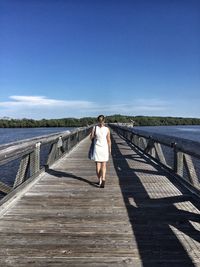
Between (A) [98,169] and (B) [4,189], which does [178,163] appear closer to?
(A) [98,169]

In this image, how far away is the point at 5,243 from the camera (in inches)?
169

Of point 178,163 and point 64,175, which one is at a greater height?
point 178,163

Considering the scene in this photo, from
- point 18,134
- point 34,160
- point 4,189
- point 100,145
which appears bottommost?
point 18,134

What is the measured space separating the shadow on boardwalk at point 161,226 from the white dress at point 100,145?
0.73 metres

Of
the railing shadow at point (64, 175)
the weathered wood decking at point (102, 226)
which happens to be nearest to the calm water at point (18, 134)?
the railing shadow at point (64, 175)

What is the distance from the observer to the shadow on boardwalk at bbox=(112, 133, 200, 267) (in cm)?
390

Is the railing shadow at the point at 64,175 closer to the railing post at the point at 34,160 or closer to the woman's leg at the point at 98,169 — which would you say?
the woman's leg at the point at 98,169

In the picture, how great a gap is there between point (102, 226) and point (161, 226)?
760mm

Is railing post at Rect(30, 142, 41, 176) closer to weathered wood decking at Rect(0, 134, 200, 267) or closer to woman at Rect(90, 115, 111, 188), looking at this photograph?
weathered wood decking at Rect(0, 134, 200, 267)

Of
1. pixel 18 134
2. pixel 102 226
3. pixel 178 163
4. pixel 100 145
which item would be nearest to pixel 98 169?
pixel 100 145

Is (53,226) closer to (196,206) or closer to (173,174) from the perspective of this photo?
(196,206)

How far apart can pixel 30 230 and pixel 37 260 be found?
996mm

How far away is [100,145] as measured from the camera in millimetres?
8203

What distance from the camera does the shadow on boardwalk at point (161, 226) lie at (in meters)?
3.90
